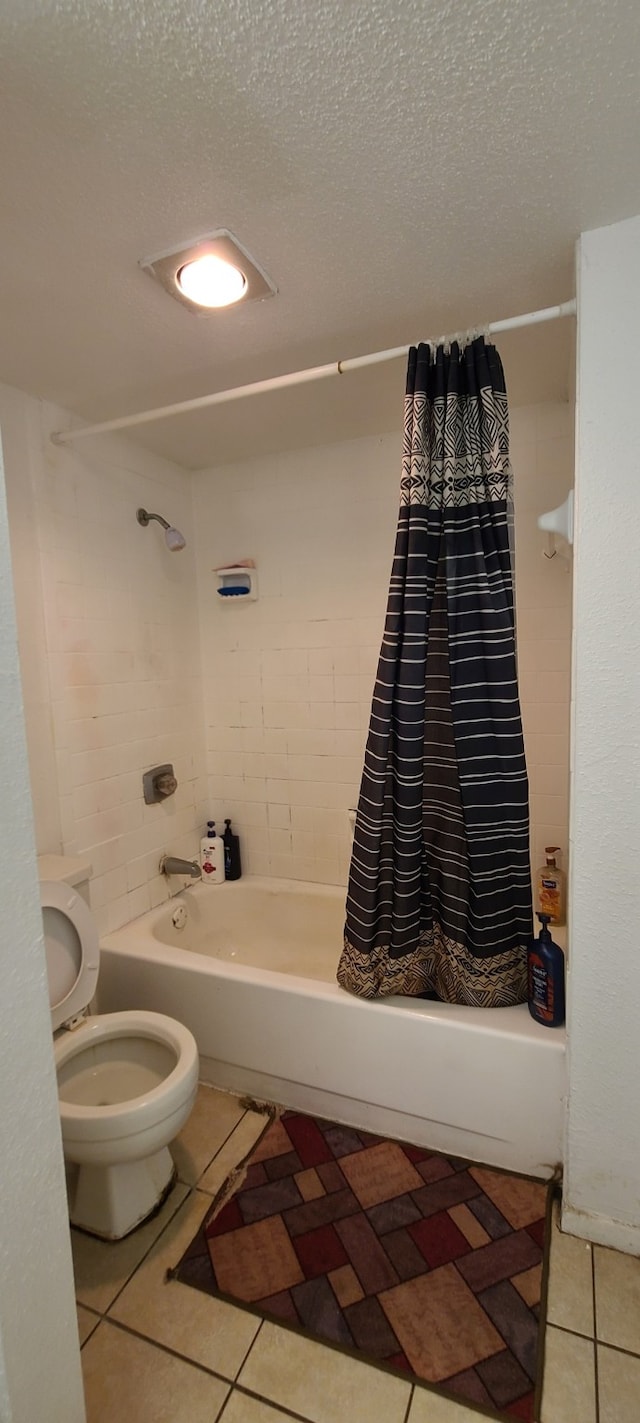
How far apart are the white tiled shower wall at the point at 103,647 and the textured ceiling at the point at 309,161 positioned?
1.20ft

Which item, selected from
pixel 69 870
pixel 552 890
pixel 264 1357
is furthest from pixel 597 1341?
pixel 69 870

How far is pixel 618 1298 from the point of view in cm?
119

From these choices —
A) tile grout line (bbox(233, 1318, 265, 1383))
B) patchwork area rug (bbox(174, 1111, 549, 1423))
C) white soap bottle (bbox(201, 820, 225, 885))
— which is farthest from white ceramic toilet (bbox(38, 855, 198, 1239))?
white soap bottle (bbox(201, 820, 225, 885))

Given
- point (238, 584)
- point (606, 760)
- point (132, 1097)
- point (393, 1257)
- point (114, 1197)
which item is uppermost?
point (238, 584)

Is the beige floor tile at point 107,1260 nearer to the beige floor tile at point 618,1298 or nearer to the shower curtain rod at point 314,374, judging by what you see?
the beige floor tile at point 618,1298

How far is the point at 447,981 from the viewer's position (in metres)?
1.56

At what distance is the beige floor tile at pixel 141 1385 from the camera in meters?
1.03

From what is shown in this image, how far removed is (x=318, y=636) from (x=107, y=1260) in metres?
1.92

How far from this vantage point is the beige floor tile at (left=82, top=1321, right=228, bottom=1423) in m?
1.03

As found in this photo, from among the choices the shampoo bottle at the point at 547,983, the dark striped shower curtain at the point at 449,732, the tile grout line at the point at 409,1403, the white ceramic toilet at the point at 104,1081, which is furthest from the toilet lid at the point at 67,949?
the shampoo bottle at the point at 547,983

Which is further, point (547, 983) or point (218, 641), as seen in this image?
point (218, 641)

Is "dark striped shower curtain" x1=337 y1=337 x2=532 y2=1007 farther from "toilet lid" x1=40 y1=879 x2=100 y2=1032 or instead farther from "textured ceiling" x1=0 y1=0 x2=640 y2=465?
"toilet lid" x1=40 y1=879 x2=100 y2=1032

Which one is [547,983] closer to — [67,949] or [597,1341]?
[597,1341]

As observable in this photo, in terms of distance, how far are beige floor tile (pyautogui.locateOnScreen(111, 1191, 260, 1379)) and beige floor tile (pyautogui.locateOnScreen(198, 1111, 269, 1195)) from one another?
183mm
